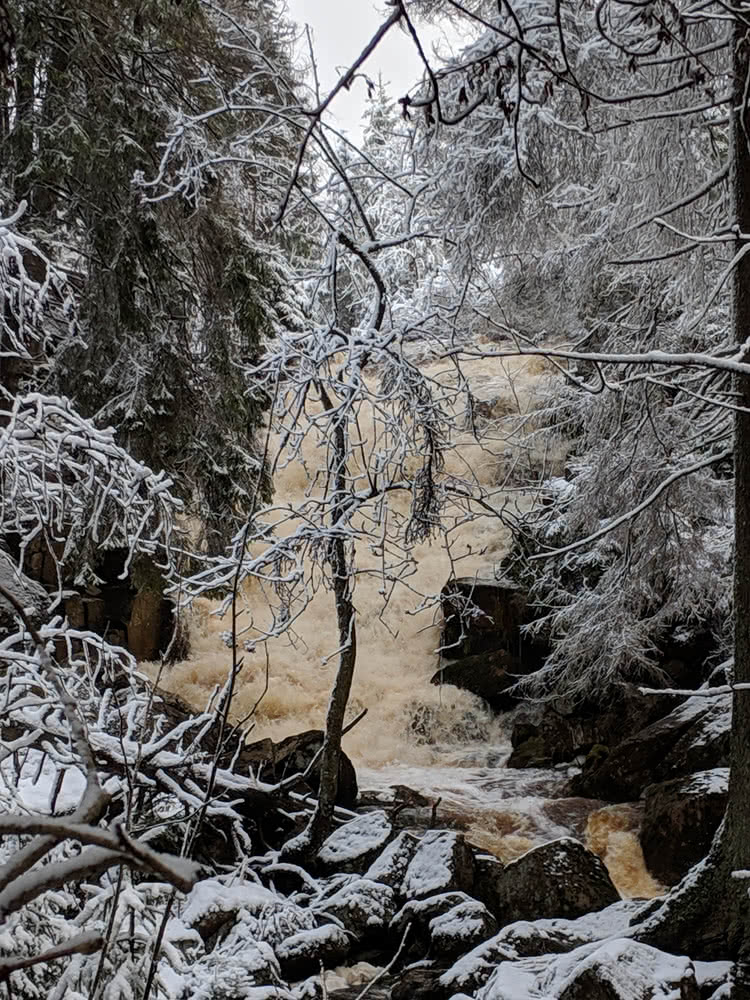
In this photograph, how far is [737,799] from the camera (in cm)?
463

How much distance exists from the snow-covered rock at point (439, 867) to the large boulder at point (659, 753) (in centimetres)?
289

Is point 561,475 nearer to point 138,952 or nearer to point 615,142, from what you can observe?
point 615,142

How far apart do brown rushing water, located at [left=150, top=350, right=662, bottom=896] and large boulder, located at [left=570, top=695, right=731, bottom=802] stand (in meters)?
0.31

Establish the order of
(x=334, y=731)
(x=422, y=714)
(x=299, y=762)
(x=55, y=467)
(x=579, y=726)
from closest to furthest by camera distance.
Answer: (x=55, y=467) < (x=334, y=731) < (x=299, y=762) < (x=579, y=726) < (x=422, y=714)

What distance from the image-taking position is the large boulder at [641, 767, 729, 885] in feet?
23.0

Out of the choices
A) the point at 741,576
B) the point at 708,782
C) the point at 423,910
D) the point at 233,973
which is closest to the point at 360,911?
the point at 423,910

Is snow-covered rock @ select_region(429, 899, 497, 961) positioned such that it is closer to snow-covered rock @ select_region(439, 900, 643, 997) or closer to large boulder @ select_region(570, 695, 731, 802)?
snow-covered rock @ select_region(439, 900, 643, 997)

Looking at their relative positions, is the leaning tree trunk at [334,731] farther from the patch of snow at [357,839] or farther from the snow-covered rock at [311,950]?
the snow-covered rock at [311,950]

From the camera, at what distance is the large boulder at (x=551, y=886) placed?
6.15 m

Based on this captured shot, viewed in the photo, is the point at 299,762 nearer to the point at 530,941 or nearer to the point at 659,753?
the point at 530,941

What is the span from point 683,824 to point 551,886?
1551 mm

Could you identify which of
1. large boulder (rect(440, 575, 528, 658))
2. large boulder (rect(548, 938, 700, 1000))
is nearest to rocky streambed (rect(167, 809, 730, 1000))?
large boulder (rect(548, 938, 700, 1000))

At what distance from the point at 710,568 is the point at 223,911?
15.6ft

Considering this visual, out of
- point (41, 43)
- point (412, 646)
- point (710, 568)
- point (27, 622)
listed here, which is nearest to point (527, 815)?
point (710, 568)
